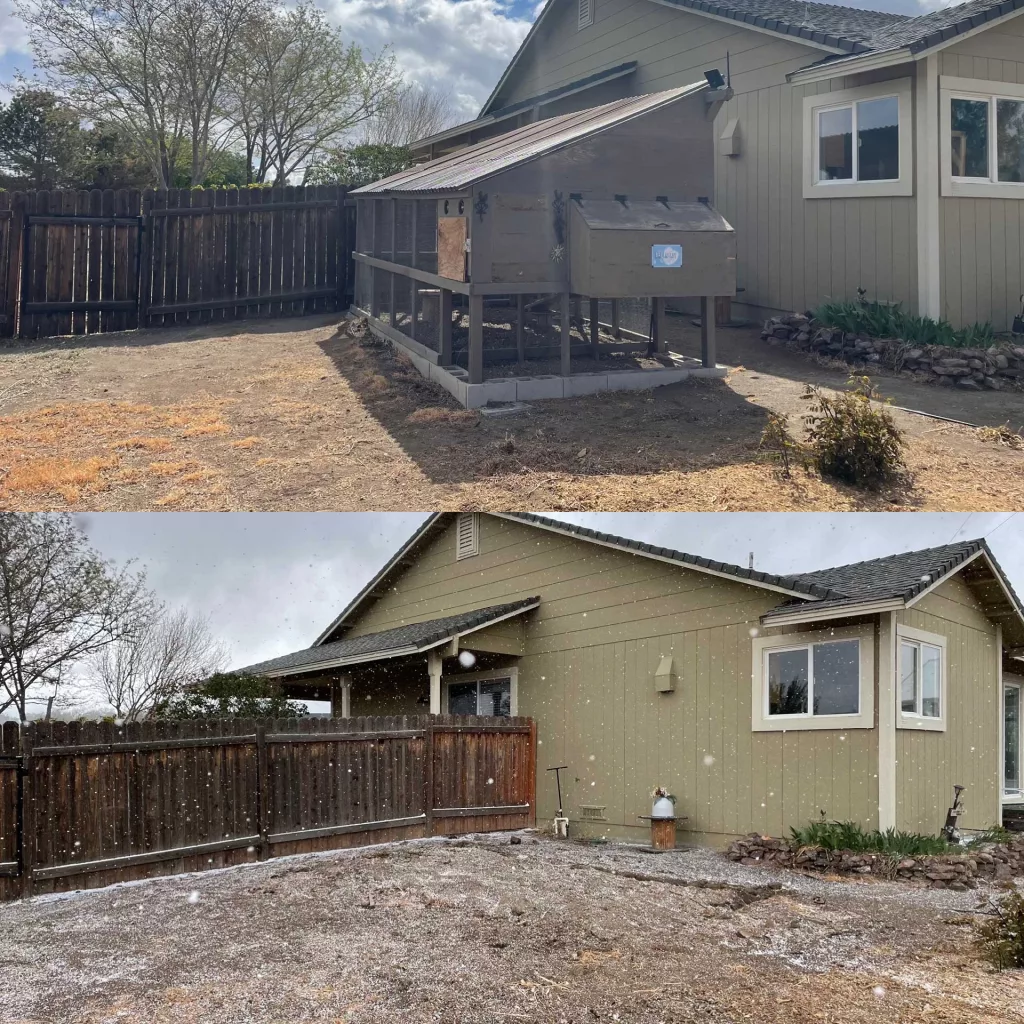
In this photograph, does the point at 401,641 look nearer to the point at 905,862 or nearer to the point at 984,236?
the point at 905,862

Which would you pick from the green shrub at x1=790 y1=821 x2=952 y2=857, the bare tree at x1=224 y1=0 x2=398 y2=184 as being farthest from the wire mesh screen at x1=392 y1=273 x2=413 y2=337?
the bare tree at x1=224 y1=0 x2=398 y2=184

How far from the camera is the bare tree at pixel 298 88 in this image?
26719mm

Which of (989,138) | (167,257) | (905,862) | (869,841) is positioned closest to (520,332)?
(989,138)

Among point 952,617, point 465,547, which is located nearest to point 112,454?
point 465,547

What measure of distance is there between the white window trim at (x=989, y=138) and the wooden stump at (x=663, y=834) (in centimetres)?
832

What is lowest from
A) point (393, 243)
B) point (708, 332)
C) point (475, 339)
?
point (475, 339)

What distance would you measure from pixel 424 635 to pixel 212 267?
849 cm

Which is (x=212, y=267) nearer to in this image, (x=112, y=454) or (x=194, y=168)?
(x=112, y=454)

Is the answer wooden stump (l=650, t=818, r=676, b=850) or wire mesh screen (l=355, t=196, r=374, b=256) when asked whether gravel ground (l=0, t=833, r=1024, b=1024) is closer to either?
wooden stump (l=650, t=818, r=676, b=850)

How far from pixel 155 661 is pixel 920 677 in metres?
16.3

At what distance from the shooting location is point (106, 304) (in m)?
16.2

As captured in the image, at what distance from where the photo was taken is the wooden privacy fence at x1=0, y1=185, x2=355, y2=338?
15.5 metres

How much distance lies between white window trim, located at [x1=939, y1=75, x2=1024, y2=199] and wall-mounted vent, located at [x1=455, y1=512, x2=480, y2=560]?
22.8ft

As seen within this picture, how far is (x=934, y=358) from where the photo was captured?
11898 millimetres
